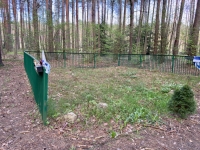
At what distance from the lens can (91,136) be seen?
2.51 meters

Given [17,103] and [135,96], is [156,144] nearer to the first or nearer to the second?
[135,96]

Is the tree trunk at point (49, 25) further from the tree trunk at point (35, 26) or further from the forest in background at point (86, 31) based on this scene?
the tree trunk at point (35, 26)

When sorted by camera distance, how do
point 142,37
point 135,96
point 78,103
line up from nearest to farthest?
point 78,103
point 135,96
point 142,37

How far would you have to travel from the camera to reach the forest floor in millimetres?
2264

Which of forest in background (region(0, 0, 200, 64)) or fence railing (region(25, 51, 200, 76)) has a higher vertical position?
forest in background (region(0, 0, 200, 64))

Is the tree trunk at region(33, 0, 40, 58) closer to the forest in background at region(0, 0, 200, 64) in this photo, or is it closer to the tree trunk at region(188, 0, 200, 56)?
the forest in background at region(0, 0, 200, 64)

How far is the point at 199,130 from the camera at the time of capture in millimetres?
2791

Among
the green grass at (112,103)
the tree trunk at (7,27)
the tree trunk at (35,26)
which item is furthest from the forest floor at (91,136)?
the tree trunk at (7,27)

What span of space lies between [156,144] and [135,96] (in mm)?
2216

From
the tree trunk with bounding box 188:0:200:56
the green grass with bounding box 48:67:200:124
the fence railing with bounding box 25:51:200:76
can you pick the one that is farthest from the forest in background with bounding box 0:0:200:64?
the green grass with bounding box 48:67:200:124

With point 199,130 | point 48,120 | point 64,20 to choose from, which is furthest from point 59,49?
point 199,130

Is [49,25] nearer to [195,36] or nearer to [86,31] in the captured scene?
[86,31]

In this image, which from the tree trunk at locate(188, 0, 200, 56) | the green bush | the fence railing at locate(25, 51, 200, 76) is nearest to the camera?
the green bush

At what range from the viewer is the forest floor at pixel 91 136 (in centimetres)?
226
